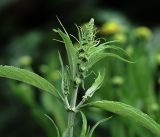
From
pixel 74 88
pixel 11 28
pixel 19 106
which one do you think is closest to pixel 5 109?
pixel 19 106

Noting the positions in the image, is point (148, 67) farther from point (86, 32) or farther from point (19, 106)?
point (19, 106)

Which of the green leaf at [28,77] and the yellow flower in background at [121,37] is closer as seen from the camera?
the green leaf at [28,77]

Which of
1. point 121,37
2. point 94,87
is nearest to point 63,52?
point 121,37

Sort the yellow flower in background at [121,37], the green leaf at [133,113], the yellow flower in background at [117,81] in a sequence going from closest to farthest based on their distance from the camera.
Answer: the green leaf at [133,113], the yellow flower in background at [117,81], the yellow flower in background at [121,37]

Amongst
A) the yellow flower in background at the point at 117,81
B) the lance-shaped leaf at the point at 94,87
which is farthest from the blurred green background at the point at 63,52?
the lance-shaped leaf at the point at 94,87

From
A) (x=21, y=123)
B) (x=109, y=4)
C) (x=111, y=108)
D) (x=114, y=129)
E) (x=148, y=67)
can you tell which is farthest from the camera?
(x=109, y=4)

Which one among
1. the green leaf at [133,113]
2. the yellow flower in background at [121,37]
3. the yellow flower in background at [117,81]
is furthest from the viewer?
the yellow flower in background at [121,37]

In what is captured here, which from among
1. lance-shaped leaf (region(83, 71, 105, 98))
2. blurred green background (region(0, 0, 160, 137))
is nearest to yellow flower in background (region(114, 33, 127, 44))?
blurred green background (region(0, 0, 160, 137))

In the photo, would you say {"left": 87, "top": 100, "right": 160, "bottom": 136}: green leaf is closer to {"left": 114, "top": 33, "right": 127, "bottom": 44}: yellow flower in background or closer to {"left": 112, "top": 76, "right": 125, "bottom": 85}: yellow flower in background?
{"left": 112, "top": 76, "right": 125, "bottom": 85}: yellow flower in background

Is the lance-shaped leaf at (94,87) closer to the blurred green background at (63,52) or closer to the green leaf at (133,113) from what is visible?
the green leaf at (133,113)
